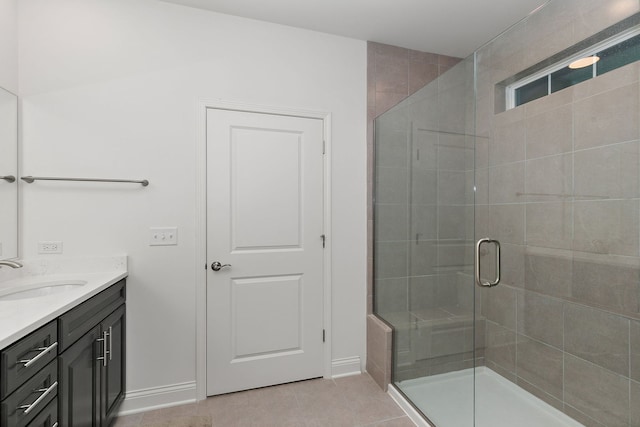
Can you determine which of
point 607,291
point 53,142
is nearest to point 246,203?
point 53,142

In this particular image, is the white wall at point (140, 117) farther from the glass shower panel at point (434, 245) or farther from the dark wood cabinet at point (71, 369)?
the glass shower panel at point (434, 245)

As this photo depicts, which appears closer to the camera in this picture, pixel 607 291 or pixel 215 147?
pixel 607 291

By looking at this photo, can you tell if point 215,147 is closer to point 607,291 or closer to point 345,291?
point 345,291

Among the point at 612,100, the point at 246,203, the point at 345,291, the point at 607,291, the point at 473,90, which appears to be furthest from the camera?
the point at 345,291

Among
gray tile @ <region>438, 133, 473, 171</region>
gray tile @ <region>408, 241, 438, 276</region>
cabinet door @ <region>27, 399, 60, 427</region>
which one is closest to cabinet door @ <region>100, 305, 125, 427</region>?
cabinet door @ <region>27, 399, 60, 427</region>

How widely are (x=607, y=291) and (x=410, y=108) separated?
1.52 metres

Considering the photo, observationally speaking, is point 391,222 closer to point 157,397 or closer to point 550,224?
point 550,224

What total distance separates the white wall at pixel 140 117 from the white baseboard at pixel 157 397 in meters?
0.04

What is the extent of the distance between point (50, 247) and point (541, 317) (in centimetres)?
303

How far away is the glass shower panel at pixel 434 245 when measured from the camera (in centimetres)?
180

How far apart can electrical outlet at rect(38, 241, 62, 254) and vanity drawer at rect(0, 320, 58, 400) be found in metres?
0.86

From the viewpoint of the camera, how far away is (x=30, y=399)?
1.04m

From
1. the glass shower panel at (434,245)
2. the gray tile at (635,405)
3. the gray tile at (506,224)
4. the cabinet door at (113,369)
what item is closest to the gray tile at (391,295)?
the glass shower panel at (434,245)

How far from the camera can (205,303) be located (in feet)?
6.76
